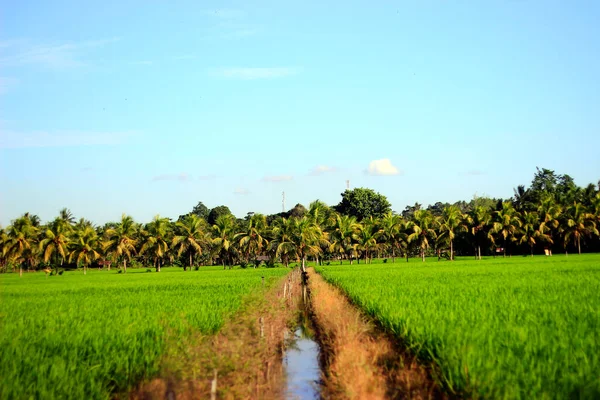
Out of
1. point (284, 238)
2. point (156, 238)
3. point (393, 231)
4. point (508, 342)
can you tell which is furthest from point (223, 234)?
point (508, 342)

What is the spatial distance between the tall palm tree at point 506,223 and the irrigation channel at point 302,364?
174 ft

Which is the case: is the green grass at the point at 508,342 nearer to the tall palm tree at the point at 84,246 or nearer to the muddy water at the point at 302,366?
the muddy water at the point at 302,366

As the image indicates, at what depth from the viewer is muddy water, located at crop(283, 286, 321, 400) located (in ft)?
31.0

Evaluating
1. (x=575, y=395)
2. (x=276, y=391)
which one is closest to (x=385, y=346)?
(x=276, y=391)

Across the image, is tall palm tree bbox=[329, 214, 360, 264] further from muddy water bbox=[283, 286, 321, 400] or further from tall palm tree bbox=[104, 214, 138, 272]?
muddy water bbox=[283, 286, 321, 400]

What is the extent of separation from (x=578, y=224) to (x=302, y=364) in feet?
202

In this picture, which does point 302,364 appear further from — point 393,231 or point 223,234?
point 393,231

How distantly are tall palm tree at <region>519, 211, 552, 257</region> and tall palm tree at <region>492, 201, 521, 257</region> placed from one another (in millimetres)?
948

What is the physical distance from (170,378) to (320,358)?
18.7 feet

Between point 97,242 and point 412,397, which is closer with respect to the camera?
point 412,397

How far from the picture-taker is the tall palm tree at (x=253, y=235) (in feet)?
208

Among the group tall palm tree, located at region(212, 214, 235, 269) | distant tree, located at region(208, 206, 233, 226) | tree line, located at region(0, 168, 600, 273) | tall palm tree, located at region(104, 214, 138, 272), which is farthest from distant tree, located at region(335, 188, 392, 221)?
tall palm tree, located at region(104, 214, 138, 272)

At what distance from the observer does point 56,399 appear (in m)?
5.76

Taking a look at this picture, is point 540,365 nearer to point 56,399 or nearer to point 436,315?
point 436,315
